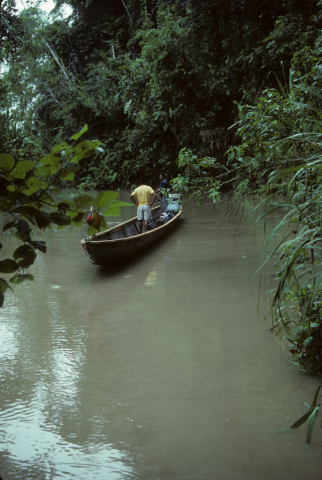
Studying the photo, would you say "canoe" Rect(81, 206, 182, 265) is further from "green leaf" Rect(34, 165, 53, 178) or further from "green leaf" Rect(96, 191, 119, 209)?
"green leaf" Rect(96, 191, 119, 209)

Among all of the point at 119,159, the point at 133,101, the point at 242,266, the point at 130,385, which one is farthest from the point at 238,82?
the point at 130,385

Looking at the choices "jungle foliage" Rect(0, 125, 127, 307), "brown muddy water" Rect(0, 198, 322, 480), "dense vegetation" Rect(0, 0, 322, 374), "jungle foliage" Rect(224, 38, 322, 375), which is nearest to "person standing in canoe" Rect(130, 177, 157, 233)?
"dense vegetation" Rect(0, 0, 322, 374)

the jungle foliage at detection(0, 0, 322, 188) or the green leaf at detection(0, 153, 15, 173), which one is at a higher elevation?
the jungle foliage at detection(0, 0, 322, 188)

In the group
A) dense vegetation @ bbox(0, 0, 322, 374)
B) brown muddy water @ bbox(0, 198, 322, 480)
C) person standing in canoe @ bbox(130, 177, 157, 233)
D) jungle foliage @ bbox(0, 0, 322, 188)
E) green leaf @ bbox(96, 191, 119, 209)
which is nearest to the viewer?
green leaf @ bbox(96, 191, 119, 209)

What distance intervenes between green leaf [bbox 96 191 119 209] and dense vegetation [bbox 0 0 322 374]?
135 millimetres

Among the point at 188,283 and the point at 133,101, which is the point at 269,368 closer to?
the point at 188,283

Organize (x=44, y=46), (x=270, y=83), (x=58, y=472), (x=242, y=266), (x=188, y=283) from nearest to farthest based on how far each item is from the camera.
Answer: (x=58, y=472) → (x=188, y=283) → (x=242, y=266) → (x=270, y=83) → (x=44, y=46)

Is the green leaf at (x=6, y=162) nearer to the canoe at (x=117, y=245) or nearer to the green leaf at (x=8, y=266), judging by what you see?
the green leaf at (x=8, y=266)

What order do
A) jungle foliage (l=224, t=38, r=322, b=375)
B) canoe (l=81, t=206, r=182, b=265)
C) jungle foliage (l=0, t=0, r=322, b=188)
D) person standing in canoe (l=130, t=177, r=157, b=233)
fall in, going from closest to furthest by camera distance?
1. jungle foliage (l=224, t=38, r=322, b=375)
2. canoe (l=81, t=206, r=182, b=265)
3. person standing in canoe (l=130, t=177, r=157, b=233)
4. jungle foliage (l=0, t=0, r=322, b=188)

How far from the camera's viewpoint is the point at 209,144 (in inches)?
813

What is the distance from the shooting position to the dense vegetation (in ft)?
12.8

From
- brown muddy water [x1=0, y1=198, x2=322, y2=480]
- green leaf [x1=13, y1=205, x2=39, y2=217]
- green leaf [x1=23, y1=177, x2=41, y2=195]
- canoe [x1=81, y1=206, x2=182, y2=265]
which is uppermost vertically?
green leaf [x1=23, y1=177, x2=41, y2=195]

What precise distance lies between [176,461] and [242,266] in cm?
587

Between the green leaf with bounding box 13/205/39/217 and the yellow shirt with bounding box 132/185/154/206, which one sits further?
the yellow shirt with bounding box 132/185/154/206
